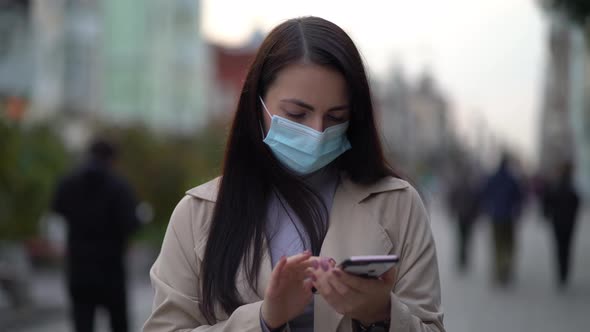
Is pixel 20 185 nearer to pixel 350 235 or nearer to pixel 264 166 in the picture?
pixel 264 166

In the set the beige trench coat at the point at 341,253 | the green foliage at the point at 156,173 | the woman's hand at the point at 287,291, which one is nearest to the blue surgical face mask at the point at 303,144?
the beige trench coat at the point at 341,253

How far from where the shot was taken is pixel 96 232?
319 inches

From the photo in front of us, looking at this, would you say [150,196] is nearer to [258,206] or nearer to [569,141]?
[258,206]

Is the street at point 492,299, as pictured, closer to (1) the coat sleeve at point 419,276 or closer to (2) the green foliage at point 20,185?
(2) the green foliage at point 20,185

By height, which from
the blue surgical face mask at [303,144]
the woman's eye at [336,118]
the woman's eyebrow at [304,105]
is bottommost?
the blue surgical face mask at [303,144]

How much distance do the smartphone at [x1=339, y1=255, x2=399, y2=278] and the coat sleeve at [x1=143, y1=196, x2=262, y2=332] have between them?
0.40m

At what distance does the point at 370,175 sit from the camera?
2.95 meters

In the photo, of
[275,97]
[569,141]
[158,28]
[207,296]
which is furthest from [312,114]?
[569,141]

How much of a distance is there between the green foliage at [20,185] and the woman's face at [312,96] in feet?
37.2

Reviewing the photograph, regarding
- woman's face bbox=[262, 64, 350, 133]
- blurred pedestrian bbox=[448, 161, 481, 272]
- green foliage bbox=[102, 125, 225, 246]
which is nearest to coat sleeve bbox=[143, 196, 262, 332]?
woman's face bbox=[262, 64, 350, 133]

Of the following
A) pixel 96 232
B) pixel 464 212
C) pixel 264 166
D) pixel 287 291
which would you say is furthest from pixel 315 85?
pixel 464 212

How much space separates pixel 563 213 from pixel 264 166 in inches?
498

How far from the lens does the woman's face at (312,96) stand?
2.76 m

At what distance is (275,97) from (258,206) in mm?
327
